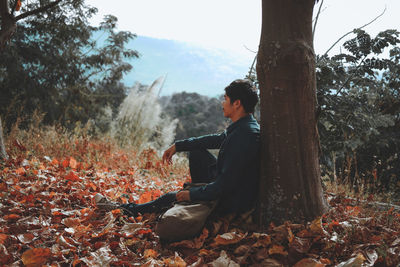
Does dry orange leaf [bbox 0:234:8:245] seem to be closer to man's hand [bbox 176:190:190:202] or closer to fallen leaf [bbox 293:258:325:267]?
man's hand [bbox 176:190:190:202]

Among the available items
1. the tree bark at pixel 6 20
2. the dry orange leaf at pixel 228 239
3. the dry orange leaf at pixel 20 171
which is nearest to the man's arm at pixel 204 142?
the dry orange leaf at pixel 228 239

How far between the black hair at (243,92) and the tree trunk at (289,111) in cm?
15

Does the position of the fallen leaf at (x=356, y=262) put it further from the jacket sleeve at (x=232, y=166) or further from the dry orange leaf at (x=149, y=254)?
the dry orange leaf at (x=149, y=254)

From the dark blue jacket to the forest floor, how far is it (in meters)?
0.13

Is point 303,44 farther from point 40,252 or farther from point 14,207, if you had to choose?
point 14,207

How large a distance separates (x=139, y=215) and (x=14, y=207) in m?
0.96

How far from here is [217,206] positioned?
2172 millimetres

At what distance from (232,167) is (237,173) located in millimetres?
55

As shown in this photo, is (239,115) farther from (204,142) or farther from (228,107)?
(204,142)

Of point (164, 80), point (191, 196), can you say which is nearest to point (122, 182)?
point (191, 196)

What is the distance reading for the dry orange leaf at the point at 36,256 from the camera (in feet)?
5.50

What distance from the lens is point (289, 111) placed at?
1988 millimetres

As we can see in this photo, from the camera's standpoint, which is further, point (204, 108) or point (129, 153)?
point (204, 108)

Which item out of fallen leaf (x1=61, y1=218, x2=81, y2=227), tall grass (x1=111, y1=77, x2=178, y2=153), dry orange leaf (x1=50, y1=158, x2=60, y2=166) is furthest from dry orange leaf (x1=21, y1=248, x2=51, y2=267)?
tall grass (x1=111, y1=77, x2=178, y2=153)
